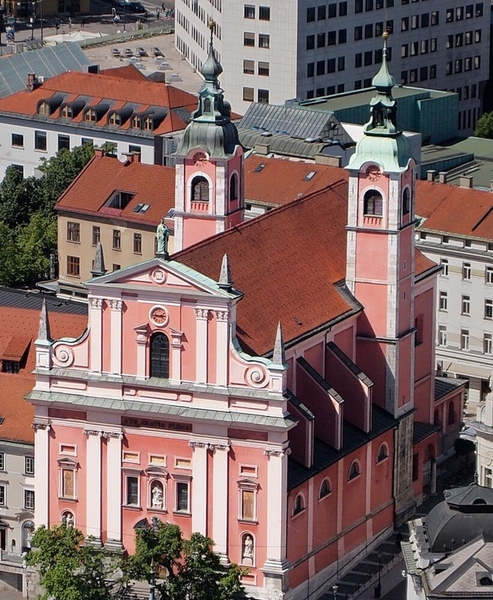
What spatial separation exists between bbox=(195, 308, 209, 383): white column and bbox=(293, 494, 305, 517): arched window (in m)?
8.39

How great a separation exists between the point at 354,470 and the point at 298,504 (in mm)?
7524

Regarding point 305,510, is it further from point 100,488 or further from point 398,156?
point 398,156

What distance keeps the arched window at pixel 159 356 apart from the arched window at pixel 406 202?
61.4 ft

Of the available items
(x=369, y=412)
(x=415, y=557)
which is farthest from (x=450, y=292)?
(x=415, y=557)

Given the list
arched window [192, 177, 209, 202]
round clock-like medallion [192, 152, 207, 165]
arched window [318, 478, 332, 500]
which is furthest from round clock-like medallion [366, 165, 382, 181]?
arched window [318, 478, 332, 500]

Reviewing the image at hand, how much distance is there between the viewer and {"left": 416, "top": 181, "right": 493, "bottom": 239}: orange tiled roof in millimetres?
192375

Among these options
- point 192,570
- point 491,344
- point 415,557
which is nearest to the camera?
point 415,557

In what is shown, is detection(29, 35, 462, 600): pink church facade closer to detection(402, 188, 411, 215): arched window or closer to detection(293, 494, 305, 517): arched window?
detection(402, 188, 411, 215): arched window

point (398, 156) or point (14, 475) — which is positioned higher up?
point (398, 156)

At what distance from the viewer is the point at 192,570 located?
152 m

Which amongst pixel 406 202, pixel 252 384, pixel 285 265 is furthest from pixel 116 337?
pixel 406 202

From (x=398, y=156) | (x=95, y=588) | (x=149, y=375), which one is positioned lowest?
(x=95, y=588)

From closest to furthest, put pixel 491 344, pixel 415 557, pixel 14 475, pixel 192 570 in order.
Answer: pixel 415 557 → pixel 192 570 → pixel 14 475 → pixel 491 344

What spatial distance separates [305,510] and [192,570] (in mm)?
8173
